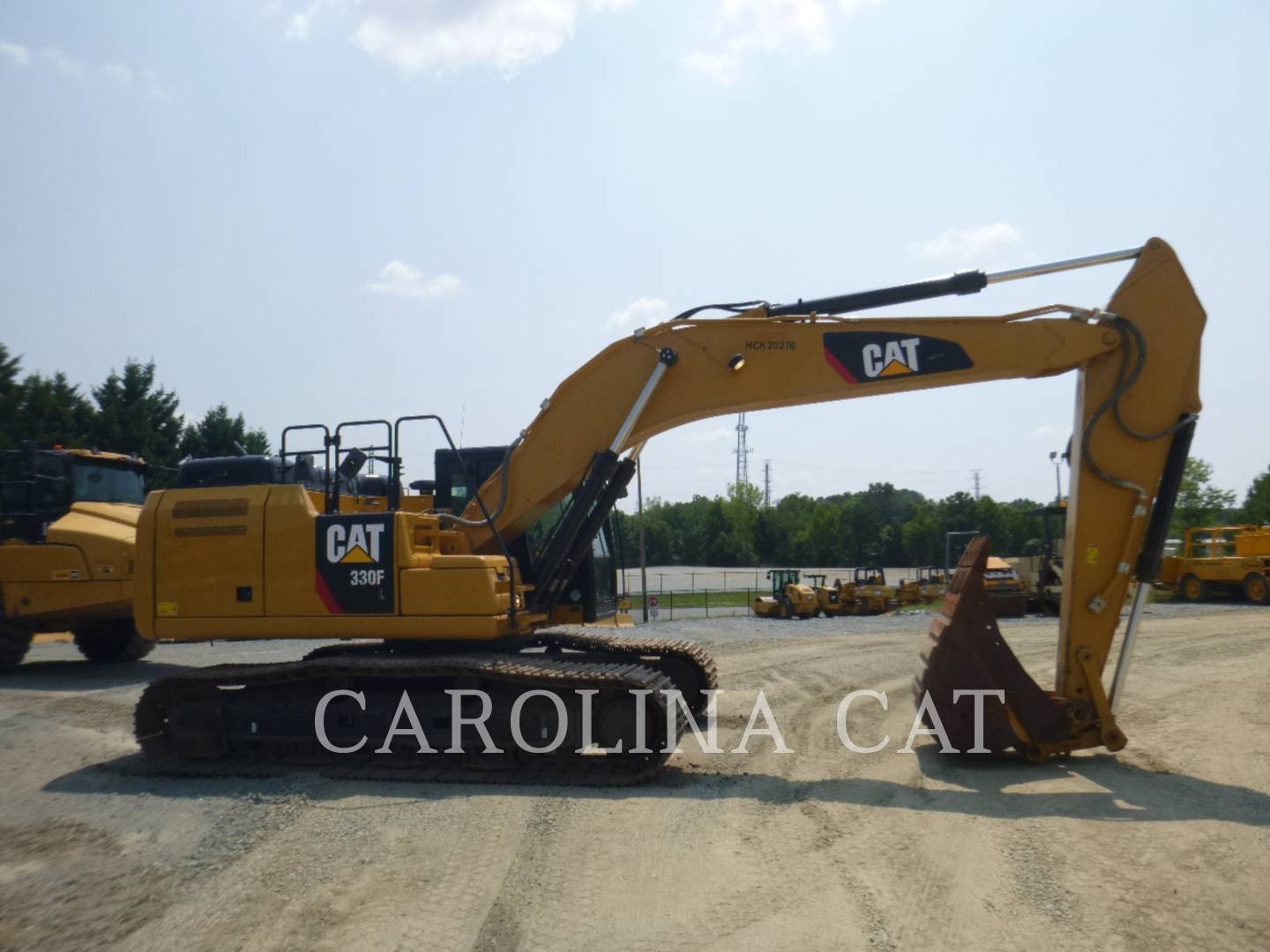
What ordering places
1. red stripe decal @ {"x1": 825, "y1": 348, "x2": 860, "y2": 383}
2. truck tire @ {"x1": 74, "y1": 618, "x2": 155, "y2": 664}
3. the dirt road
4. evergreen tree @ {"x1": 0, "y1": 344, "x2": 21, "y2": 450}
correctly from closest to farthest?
the dirt road
red stripe decal @ {"x1": 825, "y1": 348, "x2": 860, "y2": 383}
truck tire @ {"x1": 74, "y1": 618, "x2": 155, "y2": 664}
evergreen tree @ {"x1": 0, "y1": 344, "x2": 21, "y2": 450}

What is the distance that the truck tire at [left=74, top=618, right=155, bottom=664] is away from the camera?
15094mm

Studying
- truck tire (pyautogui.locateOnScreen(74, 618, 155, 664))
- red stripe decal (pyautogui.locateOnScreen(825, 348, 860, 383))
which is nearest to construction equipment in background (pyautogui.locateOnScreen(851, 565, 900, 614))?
truck tire (pyautogui.locateOnScreen(74, 618, 155, 664))

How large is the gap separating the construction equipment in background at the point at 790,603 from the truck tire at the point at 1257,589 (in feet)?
40.1

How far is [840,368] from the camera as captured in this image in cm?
780

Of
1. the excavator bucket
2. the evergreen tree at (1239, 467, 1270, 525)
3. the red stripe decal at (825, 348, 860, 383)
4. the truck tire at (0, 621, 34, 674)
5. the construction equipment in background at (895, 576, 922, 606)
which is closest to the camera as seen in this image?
the excavator bucket

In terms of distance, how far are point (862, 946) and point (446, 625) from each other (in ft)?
14.2

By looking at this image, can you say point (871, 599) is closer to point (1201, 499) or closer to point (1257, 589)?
point (1257, 589)

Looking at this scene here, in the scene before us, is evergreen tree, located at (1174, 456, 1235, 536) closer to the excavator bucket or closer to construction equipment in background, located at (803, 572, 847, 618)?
construction equipment in background, located at (803, 572, 847, 618)

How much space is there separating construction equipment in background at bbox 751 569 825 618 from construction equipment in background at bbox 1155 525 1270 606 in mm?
10219

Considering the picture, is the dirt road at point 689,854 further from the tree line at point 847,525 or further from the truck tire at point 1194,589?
the tree line at point 847,525

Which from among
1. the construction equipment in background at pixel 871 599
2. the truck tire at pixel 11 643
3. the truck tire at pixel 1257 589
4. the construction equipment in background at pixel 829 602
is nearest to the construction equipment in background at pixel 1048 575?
the construction equipment in background at pixel 871 599

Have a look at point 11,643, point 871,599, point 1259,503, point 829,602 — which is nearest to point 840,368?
point 11,643

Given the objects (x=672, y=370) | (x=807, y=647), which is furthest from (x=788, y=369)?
(x=807, y=647)

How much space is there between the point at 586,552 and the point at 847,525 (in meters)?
75.1
